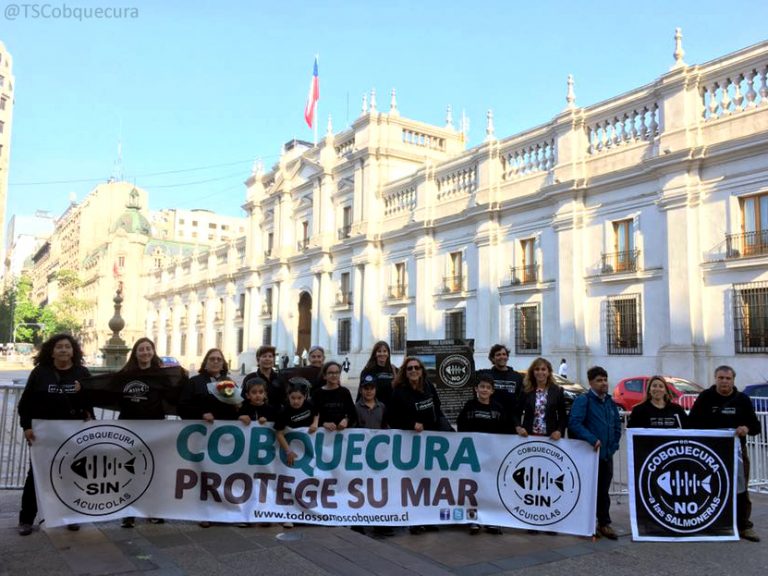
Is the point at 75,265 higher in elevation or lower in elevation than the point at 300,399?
higher

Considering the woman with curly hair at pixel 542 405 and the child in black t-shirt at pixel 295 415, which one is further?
the woman with curly hair at pixel 542 405

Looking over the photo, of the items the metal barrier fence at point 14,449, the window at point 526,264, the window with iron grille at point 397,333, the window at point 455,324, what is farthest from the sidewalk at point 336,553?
the window with iron grille at point 397,333

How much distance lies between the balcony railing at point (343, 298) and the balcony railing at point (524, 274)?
12284 mm

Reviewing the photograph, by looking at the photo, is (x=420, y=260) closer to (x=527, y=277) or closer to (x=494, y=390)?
(x=527, y=277)

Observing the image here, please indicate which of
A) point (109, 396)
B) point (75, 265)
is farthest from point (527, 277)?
point (75, 265)

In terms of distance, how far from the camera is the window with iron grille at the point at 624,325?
22.5m

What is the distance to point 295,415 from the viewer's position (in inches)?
263

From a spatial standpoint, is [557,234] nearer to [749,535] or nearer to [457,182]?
[457,182]

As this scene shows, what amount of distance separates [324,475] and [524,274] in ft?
70.7

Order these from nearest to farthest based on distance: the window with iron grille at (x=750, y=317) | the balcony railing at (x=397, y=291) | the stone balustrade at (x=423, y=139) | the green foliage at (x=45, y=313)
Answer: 1. the window with iron grille at (x=750, y=317)
2. the balcony railing at (x=397, y=291)
3. the stone balustrade at (x=423, y=139)
4. the green foliage at (x=45, y=313)

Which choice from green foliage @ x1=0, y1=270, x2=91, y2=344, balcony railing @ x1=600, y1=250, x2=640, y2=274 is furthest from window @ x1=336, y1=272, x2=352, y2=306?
green foliage @ x1=0, y1=270, x2=91, y2=344

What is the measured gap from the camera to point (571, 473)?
6602 millimetres

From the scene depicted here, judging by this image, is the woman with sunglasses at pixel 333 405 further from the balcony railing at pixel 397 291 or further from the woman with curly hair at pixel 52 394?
the balcony railing at pixel 397 291

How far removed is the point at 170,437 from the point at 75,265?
104385 mm
